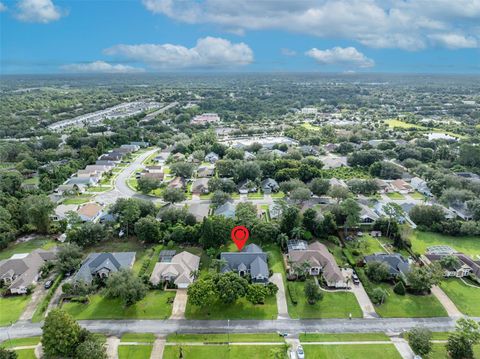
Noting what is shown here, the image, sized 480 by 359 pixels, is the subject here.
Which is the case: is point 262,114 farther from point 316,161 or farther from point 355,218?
point 355,218

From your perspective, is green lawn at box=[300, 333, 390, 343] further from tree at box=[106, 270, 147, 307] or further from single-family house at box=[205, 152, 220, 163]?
single-family house at box=[205, 152, 220, 163]

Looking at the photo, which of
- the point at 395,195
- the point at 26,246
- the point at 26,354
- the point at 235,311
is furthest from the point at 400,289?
the point at 26,246

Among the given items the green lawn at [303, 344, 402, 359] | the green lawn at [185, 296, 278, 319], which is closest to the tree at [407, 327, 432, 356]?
the green lawn at [303, 344, 402, 359]

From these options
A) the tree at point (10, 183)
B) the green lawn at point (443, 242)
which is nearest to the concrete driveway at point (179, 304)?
the green lawn at point (443, 242)

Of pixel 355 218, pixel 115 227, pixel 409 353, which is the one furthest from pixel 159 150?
pixel 409 353

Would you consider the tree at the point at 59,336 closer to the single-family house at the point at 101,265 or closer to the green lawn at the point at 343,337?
the single-family house at the point at 101,265
